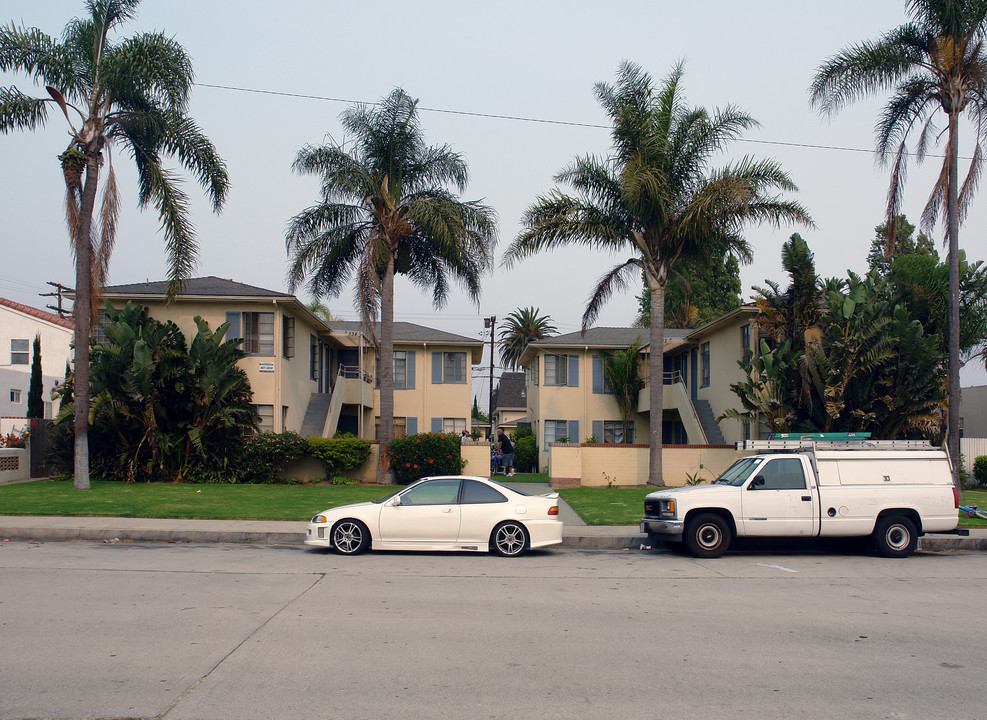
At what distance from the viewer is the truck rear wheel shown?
13.8 meters

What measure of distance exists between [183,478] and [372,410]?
14.6m

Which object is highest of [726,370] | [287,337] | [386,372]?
[287,337]

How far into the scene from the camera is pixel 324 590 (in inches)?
396

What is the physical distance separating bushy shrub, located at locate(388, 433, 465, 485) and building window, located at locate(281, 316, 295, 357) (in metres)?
5.27

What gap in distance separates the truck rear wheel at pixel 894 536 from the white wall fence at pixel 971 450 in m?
16.7

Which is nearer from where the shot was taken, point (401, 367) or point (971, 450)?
point (971, 450)

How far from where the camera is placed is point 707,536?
13.7 meters

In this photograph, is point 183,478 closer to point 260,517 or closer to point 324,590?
point 260,517

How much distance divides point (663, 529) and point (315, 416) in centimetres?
2023

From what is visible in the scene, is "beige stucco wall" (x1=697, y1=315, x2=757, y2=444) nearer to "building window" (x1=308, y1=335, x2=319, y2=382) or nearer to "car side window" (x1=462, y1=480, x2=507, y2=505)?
"building window" (x1=308, y1=335, x2=319, y2=382)

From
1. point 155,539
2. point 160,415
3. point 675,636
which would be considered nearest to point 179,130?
point 160,415

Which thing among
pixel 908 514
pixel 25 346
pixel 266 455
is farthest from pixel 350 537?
pixel 25 346

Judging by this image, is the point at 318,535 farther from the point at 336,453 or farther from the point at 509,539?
the point at 336,453

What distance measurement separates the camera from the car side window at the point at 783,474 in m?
13.8
